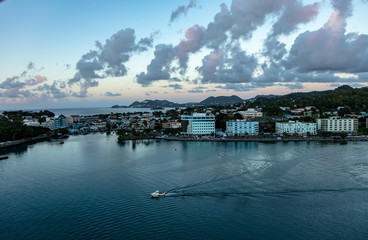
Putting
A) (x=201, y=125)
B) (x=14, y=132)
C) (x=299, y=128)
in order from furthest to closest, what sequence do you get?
1. (x=201, y=125)
2. (x=299, y=128)
3. (x=14, y=132)

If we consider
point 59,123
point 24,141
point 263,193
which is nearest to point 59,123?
point 59,123

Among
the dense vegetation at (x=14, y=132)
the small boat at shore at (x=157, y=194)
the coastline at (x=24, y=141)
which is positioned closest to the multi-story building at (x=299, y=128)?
the small boat at shore at (x=157, y=194)

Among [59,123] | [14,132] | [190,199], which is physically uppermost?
[59,123]

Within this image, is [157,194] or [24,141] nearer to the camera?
[157,194]

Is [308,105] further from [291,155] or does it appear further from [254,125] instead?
[291,155]

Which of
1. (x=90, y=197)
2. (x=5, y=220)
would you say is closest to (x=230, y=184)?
(x=90, y=197)

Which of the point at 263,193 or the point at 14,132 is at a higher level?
the point at 14,132

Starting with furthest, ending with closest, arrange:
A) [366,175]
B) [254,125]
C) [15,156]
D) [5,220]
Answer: [254,125]
[15,156]
[366,175]
[5,220]

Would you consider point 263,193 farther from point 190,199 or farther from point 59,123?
point 59,123
